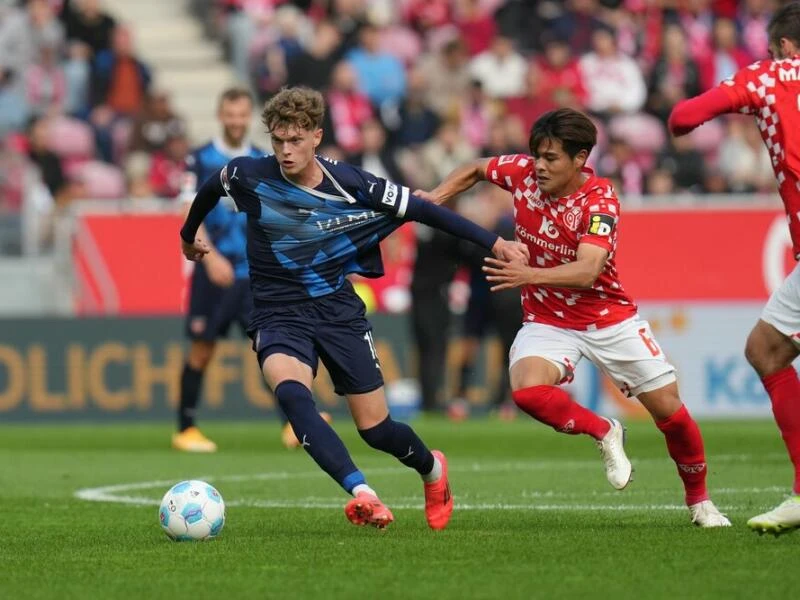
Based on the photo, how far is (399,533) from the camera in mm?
7840

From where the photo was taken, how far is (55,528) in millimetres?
8305

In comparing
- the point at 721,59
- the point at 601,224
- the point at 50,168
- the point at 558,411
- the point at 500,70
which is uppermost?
the point at 721,59

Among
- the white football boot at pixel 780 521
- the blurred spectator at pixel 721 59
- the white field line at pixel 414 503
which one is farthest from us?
the blurred spectator at pixel 721 59

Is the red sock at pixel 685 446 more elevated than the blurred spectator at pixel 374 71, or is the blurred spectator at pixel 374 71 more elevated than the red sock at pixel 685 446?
the blurred spectator at pixel 374 71

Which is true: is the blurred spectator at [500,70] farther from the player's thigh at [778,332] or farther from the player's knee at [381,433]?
the player's knee at [381,433]

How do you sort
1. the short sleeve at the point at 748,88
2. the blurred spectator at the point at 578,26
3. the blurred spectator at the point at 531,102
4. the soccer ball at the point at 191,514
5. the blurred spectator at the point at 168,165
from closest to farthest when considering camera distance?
the short sleeve at the point at 748,88, the soccer ball at the point at 191,514, the blurred spectator at the point at 168,165, the blurred spectator at the point at 531,102, the blurred spectator at the point at 578,26

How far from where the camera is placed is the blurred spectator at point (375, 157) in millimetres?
20281

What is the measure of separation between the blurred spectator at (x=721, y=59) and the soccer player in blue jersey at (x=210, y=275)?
1120 cm

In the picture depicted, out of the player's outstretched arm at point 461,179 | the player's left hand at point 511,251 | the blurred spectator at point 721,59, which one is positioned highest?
the blurred spectator at point 721,59

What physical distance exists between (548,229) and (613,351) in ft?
2.15

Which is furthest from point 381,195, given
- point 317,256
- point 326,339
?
point 326,339

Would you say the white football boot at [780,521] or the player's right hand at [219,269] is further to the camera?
the player's right hand at [219,269]

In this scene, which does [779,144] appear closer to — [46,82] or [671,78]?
[46,82]

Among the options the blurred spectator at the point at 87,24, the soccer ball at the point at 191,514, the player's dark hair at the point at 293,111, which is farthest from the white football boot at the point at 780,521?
the blurred spectator at the point at 87,24
